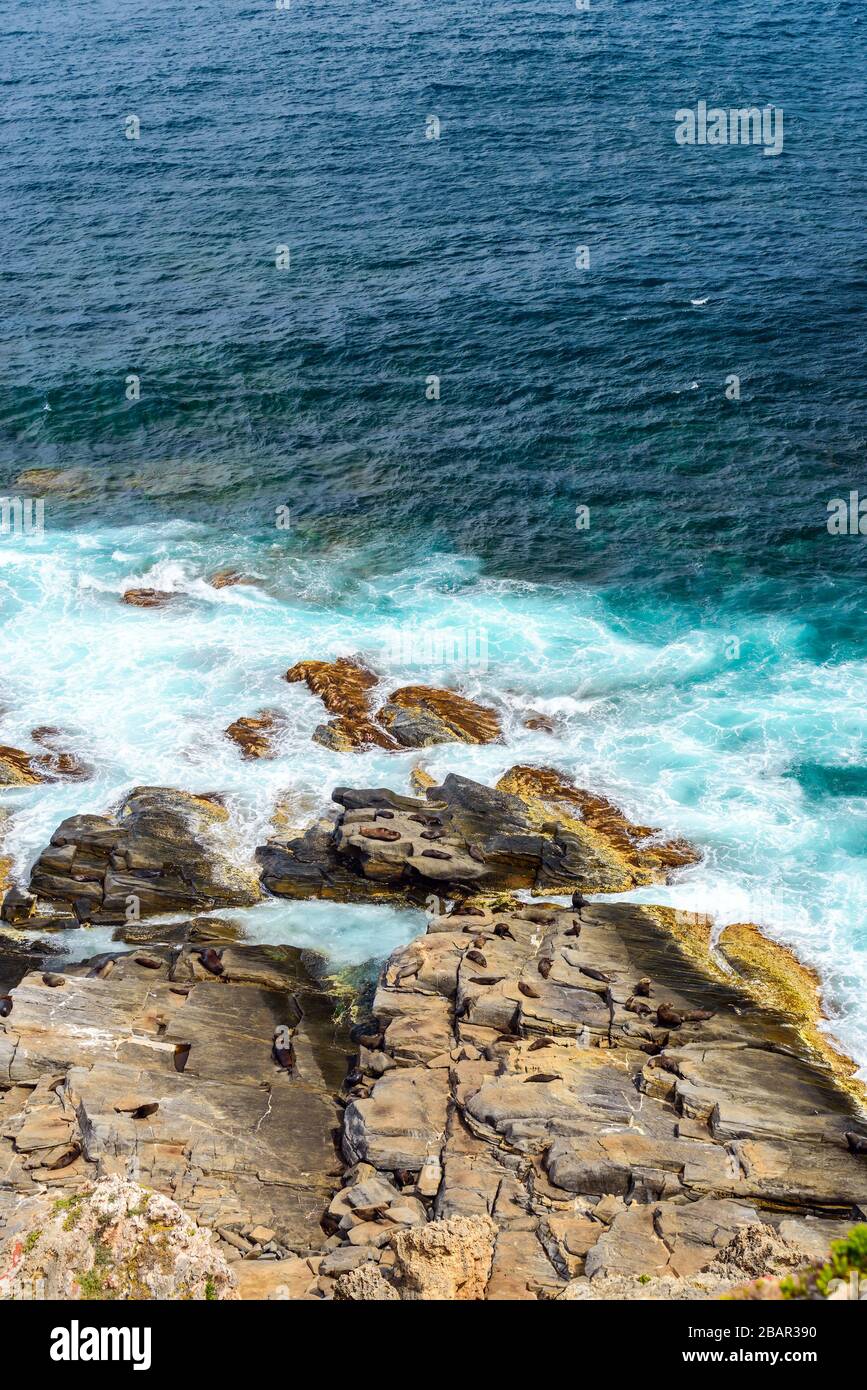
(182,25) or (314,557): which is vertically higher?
(182,25)

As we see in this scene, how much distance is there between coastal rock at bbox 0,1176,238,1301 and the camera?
28969mm

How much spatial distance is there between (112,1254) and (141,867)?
80.4ft

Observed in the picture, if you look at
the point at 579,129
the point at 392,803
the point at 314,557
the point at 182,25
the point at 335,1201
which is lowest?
the point at 335,1201

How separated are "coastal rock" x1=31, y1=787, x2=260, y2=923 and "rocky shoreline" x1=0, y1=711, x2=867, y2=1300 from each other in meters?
0.12

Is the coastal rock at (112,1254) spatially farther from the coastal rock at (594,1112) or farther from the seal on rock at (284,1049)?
the seal on rock at (284,1049)

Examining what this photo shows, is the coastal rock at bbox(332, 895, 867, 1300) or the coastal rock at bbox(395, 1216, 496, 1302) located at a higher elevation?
the coastal rock at bbox(395, 1216, 496, 1302)

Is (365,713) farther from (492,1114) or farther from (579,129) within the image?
(579,129)

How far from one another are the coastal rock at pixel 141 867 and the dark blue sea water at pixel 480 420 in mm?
3205

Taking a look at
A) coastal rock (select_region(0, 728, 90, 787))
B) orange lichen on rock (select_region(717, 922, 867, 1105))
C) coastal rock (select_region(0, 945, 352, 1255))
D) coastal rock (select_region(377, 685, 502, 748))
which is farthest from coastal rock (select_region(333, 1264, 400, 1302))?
coastal rock (select_region(0, 728, 90, 787))

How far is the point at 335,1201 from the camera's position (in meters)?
36.7

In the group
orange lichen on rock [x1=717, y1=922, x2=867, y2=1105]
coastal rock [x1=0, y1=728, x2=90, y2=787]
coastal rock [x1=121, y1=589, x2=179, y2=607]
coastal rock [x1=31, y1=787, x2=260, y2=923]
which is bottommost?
orange lichen on rock [x1=717, y1=922, x2=867, y2=1105]

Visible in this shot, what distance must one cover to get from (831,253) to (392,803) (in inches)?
2737

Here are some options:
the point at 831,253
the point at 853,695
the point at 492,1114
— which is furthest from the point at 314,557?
the point at 831,253

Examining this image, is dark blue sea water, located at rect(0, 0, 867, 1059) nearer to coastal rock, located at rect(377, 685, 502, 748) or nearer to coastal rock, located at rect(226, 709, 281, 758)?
coastal rock, located at rect(226, 709, 281, 758)
